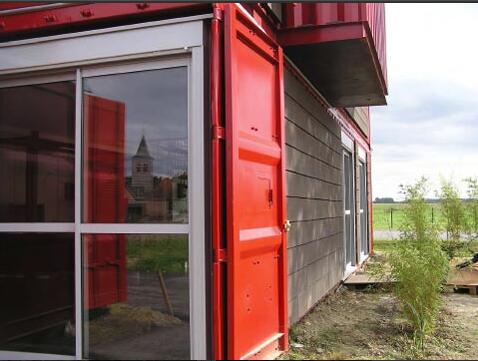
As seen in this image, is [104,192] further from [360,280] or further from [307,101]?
[360,280]

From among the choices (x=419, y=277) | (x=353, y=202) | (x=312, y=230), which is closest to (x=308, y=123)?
(x=312, y=230)

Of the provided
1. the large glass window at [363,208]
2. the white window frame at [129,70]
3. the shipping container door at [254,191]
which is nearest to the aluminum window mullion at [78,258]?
the white window frame at [129,70]

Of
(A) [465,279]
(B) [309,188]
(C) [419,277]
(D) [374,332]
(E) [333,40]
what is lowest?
(D) [374,332]

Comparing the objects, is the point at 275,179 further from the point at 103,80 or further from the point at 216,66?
the point at 103,80

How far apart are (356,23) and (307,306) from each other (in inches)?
125

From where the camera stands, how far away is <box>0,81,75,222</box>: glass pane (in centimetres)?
415

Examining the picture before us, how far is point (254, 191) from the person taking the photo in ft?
→ 13.3

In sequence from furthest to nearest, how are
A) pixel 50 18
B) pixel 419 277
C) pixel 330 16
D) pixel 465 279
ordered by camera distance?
pixel 465 279 → pixel 419 277 → pixel 330 16 → pixel 50 18

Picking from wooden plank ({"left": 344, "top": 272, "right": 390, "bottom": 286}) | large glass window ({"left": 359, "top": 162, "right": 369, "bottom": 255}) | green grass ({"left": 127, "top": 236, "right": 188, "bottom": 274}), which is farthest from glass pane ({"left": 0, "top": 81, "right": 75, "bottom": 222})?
large glass window ({"left": 359, "top": 162, "right": 369, "bottom": 255})

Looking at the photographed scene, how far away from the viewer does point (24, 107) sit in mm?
4359

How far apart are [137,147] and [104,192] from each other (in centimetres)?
43

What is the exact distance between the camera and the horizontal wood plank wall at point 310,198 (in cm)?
558

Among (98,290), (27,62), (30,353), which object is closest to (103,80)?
(27,62)

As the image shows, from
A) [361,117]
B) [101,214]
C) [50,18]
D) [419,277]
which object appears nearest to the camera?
[101,214]
